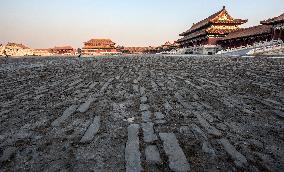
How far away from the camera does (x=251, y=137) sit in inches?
137

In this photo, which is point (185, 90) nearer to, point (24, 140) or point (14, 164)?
point (24, 140)

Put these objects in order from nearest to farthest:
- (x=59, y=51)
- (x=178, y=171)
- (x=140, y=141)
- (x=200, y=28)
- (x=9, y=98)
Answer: (x=178, y=171) < (x=140, y=141) < (x=9, y=98) < (x=200, y=28) < (x=59, y=51)

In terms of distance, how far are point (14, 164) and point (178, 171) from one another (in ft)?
5.29

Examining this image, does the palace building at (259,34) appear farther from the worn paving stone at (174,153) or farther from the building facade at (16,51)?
the building facade at (16,51)

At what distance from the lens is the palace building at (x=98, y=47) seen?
96812 mm

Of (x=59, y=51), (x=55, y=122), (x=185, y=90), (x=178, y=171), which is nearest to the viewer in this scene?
(x=178, y=171)

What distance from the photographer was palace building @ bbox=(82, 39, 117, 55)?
96.8 metres

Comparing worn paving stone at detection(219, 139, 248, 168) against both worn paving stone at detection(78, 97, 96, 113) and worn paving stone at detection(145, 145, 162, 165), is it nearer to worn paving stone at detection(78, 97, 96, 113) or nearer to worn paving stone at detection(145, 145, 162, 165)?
worn paving stone at detection(145, 145, 162, 165)

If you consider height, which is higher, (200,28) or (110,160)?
(200,28)

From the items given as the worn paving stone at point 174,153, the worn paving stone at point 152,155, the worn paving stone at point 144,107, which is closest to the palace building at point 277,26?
the worn paving stone at point 144,107

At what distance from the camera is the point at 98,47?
97.2 meters

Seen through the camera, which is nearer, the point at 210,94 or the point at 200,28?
the point at 210,94

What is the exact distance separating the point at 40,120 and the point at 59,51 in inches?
4447

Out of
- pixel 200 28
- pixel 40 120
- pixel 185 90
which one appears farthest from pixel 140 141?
pixel 200 28
